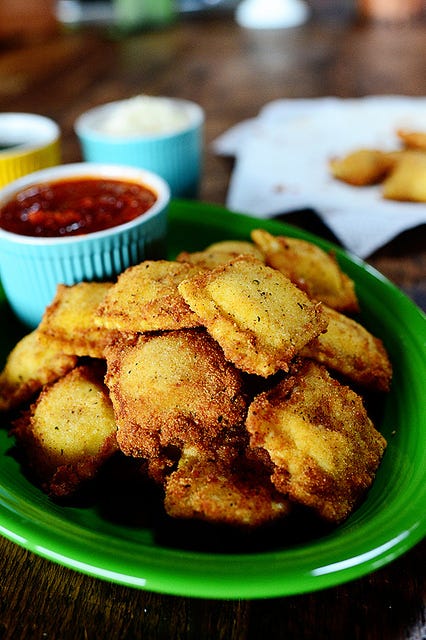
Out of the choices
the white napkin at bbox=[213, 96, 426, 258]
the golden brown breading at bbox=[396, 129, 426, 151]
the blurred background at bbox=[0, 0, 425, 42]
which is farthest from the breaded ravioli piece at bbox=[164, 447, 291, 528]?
the blurred background at bbox=[0, 0, 425, 42]

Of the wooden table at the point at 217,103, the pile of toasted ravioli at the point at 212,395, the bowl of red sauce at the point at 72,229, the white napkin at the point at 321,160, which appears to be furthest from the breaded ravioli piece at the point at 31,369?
the white napkin at the point at 321,160

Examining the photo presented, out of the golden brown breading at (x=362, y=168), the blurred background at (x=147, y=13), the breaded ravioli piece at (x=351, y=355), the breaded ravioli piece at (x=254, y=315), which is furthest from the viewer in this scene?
the blurred background at (x=147, y=13)

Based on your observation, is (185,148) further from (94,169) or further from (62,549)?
(62,549)

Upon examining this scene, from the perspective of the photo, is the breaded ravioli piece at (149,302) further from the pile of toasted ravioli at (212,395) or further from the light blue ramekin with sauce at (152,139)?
the light blue ramekin with sauce at (152,139)

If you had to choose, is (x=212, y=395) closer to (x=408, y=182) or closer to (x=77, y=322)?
(x=77, y=322)

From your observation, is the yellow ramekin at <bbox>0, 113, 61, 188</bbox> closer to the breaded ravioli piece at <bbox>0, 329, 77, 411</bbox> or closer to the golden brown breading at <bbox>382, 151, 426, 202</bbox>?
the breaded ravioli piece at <bbox>0, 329, 77, 411</bbox>

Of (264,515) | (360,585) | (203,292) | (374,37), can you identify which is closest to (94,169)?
(203,292)
